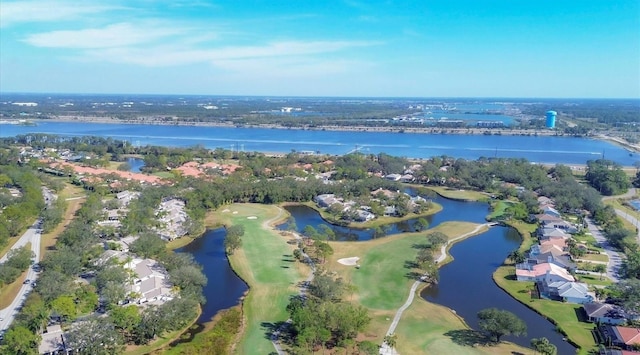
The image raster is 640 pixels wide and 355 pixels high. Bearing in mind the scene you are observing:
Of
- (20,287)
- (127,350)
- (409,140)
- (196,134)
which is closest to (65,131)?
(196,134)

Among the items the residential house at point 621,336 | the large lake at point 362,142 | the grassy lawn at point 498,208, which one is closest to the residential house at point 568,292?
the residential house at point 621,336

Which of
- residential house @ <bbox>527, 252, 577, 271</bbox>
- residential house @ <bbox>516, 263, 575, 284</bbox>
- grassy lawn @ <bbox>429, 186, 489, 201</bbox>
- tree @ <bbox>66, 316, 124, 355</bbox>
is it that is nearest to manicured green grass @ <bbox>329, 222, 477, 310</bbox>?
residential house @ <bbox>516, 263, 575, 284</bbox>

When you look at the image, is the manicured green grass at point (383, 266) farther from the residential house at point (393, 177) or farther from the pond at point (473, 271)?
the residential house at point (393, 177)

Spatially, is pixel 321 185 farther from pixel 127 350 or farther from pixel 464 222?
pixel 127 350

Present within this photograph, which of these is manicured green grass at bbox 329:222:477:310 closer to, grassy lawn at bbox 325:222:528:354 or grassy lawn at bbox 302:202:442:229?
grassy lawn at bbox 325:222:528:354

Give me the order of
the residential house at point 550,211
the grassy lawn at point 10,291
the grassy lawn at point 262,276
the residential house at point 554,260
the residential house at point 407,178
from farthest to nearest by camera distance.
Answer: the residential house at point 407,178 < the residential house at point 550,211 < the residential house at point 554,260 < the grassy lawn at point 10,291 < the grassy lawn at point 262,276

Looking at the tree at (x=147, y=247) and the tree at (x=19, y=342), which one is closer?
the tree at (x=19, y=342)

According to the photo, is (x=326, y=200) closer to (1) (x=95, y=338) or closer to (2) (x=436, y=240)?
(2) (x=436, y=240)
